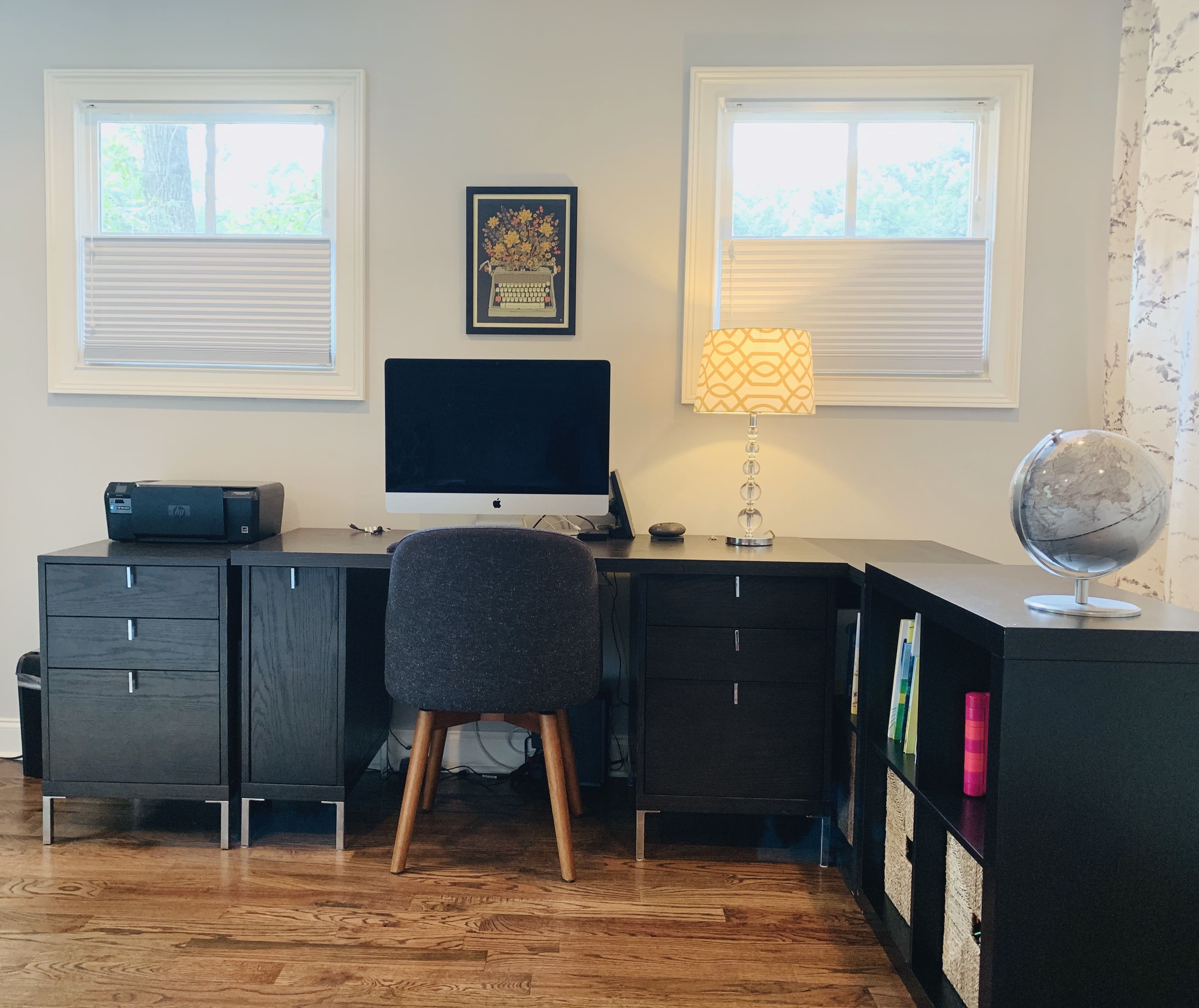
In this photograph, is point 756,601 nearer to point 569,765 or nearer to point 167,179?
point 569,765

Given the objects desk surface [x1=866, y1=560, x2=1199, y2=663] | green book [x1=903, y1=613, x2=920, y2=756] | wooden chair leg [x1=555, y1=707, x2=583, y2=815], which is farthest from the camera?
wooden chair leg [x1=555, y1=707, x2=583, y2=815]

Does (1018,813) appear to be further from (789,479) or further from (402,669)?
(789,479)

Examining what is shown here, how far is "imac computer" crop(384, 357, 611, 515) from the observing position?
247 centimetres

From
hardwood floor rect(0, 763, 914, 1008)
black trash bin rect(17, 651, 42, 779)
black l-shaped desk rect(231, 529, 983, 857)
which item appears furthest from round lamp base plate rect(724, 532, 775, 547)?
black trash bin rect(17, 651, 42, 779)

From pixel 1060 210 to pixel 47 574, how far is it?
9.84ft

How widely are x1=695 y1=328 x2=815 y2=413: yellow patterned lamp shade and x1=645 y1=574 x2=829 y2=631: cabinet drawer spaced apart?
481 millimetres

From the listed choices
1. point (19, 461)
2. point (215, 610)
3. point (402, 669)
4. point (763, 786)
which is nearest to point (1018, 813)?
point (763, 786)

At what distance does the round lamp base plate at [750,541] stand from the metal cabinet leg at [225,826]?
1493 mm

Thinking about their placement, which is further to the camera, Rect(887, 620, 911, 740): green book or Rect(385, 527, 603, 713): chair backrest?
Rect(385, 527, 603, 713): chair backrest

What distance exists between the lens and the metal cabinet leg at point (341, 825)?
2.22 meters

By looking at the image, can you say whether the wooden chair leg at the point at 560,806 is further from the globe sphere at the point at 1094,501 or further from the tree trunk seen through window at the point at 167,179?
the tree trunk seen through window at the point at 167,179

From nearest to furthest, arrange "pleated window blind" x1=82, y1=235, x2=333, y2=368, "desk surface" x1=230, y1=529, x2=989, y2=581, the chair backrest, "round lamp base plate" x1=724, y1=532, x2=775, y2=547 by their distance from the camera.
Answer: the chair backrest → "desk surface" x1=230, y1=529, x2=989, y2=581 → "round lamp base plate" x1=724, y1=532, x2=775, y2=547 → "pleated window blind" x1=82, y1=235, x2=333, y2=368

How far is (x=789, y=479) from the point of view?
272cm

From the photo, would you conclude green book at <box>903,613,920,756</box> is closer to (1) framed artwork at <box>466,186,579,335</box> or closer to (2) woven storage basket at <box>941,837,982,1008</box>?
(2) woven storage basket at <box>941,837,982,1008</box>
